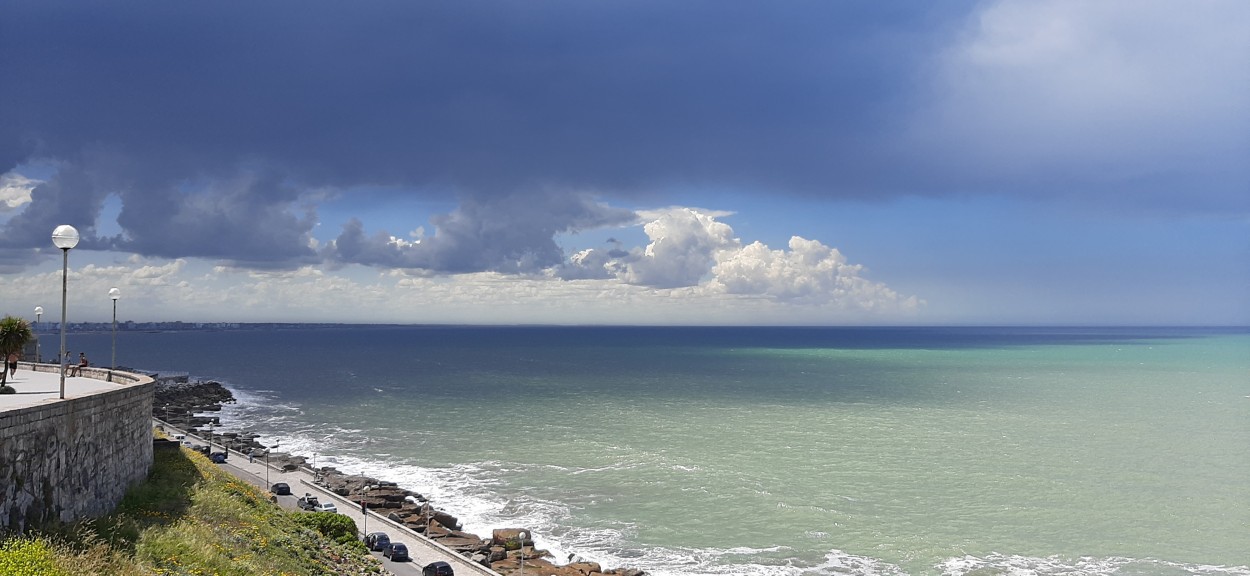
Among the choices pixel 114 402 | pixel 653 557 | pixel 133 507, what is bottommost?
pixel 653 557

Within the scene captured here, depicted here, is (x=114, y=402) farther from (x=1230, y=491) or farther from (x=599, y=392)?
(x=599, y=392)

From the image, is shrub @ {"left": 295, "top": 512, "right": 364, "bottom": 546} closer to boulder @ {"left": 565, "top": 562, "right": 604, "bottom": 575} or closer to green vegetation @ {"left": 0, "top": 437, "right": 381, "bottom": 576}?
green vegetation @ {"left": 0, "top": 437, "right": 381, "bottom": 576}

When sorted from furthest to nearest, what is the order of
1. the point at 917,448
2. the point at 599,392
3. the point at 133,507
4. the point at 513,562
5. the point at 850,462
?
the point at 599,392 < the point at 917,448 < the point at 850,462 < the point at 513,562 < the point at 133,507

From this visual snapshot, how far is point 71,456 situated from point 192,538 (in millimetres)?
3509

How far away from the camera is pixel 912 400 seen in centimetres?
8788

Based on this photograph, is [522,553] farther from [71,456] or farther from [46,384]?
[46,384]

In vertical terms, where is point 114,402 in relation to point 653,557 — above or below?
above

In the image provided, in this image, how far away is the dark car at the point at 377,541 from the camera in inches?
1188

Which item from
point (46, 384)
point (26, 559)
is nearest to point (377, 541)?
point (46, 384)

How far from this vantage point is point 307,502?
119ft

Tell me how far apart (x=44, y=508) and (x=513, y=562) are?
57.0 feet

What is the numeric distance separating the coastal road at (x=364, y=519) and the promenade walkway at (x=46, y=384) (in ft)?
32.9

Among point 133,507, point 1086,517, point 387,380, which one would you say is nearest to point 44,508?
point 133,507

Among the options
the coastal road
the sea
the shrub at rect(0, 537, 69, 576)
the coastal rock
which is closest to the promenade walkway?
the shrub at rect(0, 537, 69, 576)
